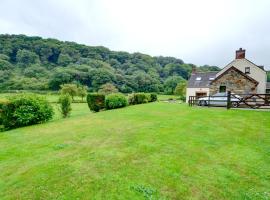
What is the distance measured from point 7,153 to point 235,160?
7.13 m

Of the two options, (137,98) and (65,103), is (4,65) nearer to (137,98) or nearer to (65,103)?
(137,98)

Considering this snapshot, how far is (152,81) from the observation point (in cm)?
8038

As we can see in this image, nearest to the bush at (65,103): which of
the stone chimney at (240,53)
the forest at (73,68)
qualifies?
the stone chimney at (240,53)

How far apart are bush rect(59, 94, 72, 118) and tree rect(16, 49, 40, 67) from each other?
79119 mm

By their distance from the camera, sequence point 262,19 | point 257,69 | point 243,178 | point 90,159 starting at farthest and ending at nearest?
1. point 257,69
2. point 262,19
3. point 90,159
4. point 243,178

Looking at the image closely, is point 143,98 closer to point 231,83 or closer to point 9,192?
point 231,83

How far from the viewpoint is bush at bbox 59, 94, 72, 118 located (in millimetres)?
14703

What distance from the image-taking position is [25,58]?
8175 centimetres

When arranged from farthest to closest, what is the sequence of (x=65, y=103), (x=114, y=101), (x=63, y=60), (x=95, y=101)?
(x=63, y=60) < (x=114, y=101) < (x=95, y=101) < (x=65, y=103)

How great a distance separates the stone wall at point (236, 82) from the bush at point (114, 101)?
1300cm

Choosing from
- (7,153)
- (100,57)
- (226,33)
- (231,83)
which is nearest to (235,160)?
(7,153)

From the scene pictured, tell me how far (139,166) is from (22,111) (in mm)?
9527

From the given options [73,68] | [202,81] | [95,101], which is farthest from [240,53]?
[73,68]

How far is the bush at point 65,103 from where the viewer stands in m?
14.7
